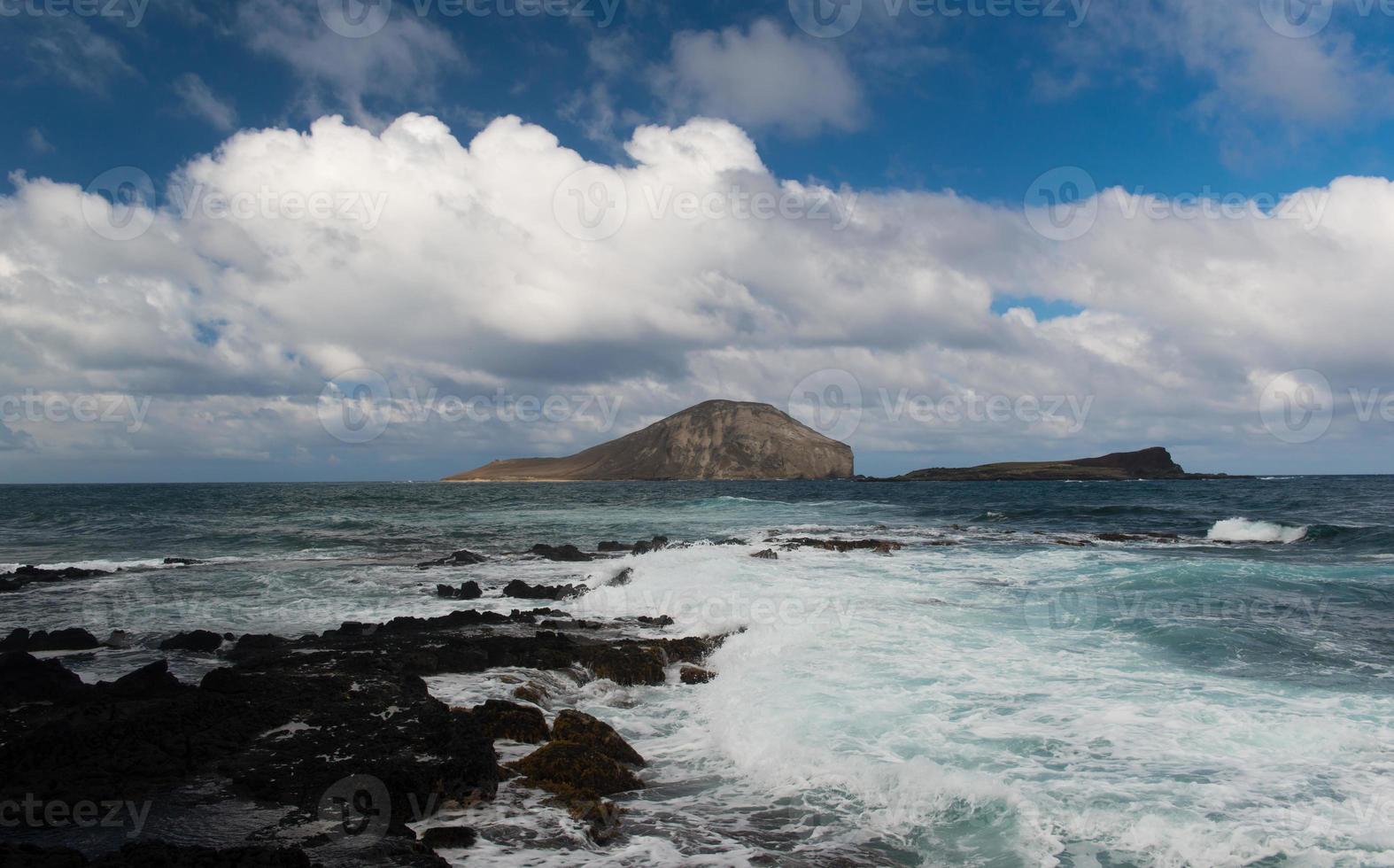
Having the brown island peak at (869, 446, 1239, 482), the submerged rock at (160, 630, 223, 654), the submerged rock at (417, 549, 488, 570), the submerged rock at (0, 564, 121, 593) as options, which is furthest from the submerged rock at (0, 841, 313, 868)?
the brown island peak at (869, 446, 1239, 482)

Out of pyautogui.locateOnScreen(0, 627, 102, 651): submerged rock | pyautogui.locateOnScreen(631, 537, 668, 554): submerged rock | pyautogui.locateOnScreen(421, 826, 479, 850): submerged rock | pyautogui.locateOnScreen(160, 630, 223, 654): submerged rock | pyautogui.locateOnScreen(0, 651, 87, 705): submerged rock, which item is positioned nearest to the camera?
pyautogui.locateOnScreen(421, 826, 479, 850): submerged rock

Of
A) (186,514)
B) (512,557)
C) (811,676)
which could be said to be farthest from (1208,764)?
(186,514)

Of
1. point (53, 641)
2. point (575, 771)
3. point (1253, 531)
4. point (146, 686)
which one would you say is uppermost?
point (146, 686)

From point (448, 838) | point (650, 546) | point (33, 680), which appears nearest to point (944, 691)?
point (448, 838)

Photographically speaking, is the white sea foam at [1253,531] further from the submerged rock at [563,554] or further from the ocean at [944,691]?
the submerged rock at [563,554]

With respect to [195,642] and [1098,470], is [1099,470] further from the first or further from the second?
[195,642]

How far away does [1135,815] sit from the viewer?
6.48 metres

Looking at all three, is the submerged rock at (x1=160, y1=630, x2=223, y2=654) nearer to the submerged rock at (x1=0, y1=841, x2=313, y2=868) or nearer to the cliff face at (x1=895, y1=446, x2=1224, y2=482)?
the submerged rock at (x1=0, y1=841, x2=313, y2=868)

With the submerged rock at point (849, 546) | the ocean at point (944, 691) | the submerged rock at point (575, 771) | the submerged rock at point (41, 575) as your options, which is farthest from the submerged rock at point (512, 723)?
the submerged rock at point (41, 575)

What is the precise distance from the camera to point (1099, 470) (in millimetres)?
149625

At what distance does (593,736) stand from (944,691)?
488cm

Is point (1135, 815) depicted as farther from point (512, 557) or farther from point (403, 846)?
point (512, 557)

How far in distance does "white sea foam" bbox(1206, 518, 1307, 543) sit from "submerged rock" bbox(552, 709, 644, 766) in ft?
116

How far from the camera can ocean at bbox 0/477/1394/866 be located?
619 cm
